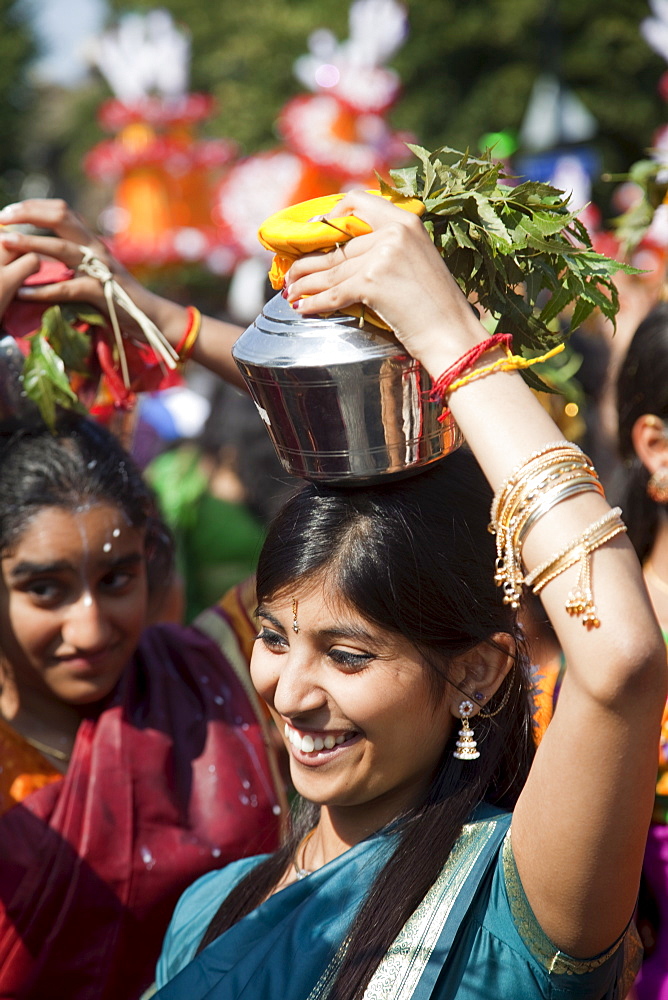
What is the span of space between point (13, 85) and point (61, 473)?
23.8 meters

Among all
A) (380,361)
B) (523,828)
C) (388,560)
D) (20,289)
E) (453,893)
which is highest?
(380,361)

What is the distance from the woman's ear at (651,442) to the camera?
2623 mm

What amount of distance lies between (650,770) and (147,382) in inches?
57.9

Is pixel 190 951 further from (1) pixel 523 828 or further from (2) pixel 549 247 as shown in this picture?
(2) pixel 549 247

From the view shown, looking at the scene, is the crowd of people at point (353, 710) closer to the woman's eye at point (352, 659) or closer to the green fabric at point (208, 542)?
the woman's eye at point (352, 659)

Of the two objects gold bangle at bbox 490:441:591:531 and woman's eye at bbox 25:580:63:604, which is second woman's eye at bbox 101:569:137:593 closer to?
woman's eye at bbox 25:580:63:604

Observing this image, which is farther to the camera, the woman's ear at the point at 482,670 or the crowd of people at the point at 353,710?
the woman's ear at the point at 482,670

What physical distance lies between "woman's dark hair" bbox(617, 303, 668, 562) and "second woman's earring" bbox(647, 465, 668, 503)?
0.06m

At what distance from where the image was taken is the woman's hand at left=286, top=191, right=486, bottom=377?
140cm

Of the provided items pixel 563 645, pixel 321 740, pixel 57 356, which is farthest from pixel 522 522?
pixel 57 356

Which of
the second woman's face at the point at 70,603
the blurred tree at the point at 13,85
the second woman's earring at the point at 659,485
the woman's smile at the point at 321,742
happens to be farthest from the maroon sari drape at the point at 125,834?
the blurred tree at the point at 13,85

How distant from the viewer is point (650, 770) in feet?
4.32

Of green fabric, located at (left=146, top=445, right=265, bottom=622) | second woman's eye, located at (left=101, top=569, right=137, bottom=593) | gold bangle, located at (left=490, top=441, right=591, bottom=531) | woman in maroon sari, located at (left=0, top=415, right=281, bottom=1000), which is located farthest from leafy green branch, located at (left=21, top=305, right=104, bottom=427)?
green fabric, located at (left=146, top=445, right=265, bottom=622)

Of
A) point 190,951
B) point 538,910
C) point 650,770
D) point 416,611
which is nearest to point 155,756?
point 190,951
